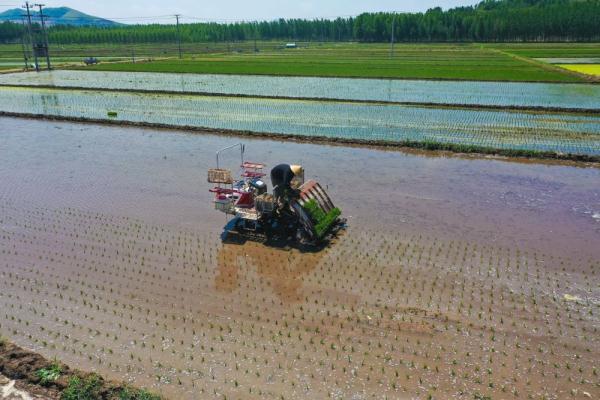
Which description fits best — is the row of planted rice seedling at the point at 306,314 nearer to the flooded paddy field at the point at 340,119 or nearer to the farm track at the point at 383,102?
the flooded paddy field at the point at 340,119

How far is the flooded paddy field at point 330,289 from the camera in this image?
330 inches

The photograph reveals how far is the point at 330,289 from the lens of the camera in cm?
1123

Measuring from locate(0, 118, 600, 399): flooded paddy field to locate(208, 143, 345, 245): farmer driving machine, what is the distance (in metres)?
0.67

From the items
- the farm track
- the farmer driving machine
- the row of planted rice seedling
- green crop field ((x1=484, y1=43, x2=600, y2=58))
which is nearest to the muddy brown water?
the farmer driving machine

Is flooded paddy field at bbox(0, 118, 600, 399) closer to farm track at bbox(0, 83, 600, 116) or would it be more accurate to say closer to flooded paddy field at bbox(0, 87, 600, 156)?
flooded paddy field at bbox(0, 87, 600, 156)

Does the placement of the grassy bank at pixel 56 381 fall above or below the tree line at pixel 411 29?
below

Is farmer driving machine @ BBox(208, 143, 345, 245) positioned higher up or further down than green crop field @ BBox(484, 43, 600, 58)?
further down

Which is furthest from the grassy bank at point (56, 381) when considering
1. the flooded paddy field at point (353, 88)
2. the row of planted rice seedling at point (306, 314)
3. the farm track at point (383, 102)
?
the flooded paddy field at point (353, 88)

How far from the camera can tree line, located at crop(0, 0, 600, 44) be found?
112 meters

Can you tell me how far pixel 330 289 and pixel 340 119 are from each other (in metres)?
21.6

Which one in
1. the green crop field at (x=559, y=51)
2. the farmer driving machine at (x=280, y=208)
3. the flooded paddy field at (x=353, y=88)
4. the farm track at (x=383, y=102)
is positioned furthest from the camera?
the green crop field at (x=559, y=51)

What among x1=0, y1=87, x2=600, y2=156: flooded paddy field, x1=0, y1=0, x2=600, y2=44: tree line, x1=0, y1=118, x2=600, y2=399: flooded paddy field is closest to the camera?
x1=0, y1=118, x2=600, y2=399: flooded paddy field

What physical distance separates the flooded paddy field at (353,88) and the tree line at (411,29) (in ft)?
175

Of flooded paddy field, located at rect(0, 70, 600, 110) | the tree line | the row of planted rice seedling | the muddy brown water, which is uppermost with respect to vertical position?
the tree line
